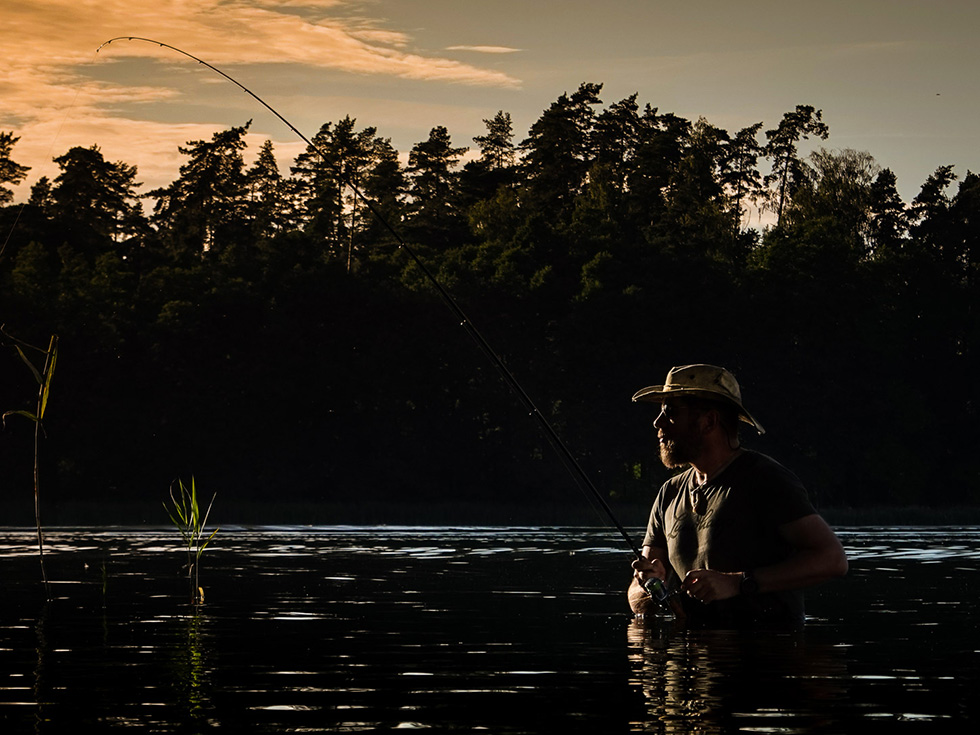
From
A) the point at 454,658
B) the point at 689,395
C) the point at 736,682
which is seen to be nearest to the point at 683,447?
the point at 689,395

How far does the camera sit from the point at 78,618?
42.0ft

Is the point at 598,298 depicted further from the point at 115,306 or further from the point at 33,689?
the point at 33,689

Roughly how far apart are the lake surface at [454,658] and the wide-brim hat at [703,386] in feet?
3.68

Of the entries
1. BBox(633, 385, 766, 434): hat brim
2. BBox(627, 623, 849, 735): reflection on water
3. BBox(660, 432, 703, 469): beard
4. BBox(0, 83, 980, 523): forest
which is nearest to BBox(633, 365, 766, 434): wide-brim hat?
BBox(633, 385, 766, 434): hat brim

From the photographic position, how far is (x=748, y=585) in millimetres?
7855

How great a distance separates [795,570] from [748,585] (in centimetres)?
24

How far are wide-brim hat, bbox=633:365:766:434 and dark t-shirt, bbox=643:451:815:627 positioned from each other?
275 millimetres

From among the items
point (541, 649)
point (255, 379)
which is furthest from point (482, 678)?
point (255, 379)

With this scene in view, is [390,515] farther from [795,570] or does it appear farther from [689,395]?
[795,570]

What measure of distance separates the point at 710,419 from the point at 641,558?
2.55ft

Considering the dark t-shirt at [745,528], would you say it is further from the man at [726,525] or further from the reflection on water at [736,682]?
the reflection on water at [736,682]

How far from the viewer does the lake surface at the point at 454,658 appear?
23.2 feet

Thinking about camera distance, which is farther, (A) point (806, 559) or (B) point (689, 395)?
(B) point (689, 395)

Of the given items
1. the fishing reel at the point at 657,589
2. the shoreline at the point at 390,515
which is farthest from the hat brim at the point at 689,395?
the shoreline at the point at 390,515
